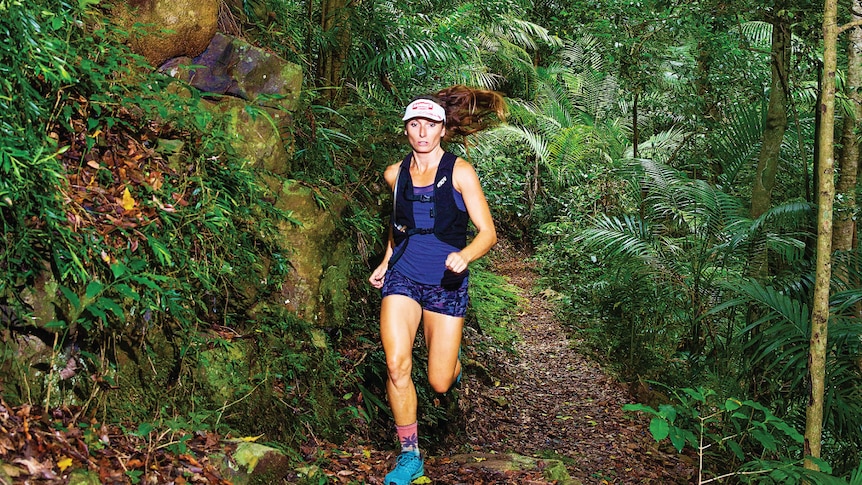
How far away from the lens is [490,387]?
281 inches

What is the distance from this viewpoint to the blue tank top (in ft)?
12.2

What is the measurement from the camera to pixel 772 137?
246 inches

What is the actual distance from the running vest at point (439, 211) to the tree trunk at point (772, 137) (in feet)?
11.6

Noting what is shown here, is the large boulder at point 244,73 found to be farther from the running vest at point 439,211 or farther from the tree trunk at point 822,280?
the tree trunk at point 822,280

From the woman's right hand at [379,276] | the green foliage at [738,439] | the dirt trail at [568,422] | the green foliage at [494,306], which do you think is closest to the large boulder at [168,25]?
the woman's right hand at [379,276]

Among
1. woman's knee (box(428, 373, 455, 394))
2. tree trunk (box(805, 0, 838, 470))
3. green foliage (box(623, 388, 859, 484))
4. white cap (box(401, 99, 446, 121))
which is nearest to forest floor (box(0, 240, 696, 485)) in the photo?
green foliage (box(623, 388, 859, 484))

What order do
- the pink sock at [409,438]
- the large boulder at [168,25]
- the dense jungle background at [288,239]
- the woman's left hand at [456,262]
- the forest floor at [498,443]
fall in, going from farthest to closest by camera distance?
1. the large boulder at [168,25]
2. the pink sock at [409,438]
3. the woman's left hand at [456,262]
4. the dense jungle background at [288,239]
5. the forest floor at [498,443]

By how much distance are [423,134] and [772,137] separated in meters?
4.02

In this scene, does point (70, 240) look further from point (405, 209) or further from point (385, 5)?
point (385, 5)

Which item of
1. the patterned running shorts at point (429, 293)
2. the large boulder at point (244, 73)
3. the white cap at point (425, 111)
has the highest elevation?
the large boulder at point (244, 73)

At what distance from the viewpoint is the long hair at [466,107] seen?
4148 mm

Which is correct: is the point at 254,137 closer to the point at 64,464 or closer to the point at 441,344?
the point at 441,344

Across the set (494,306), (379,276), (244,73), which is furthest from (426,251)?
(494,306)

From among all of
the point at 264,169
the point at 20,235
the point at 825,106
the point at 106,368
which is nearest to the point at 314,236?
the point at 264,169
